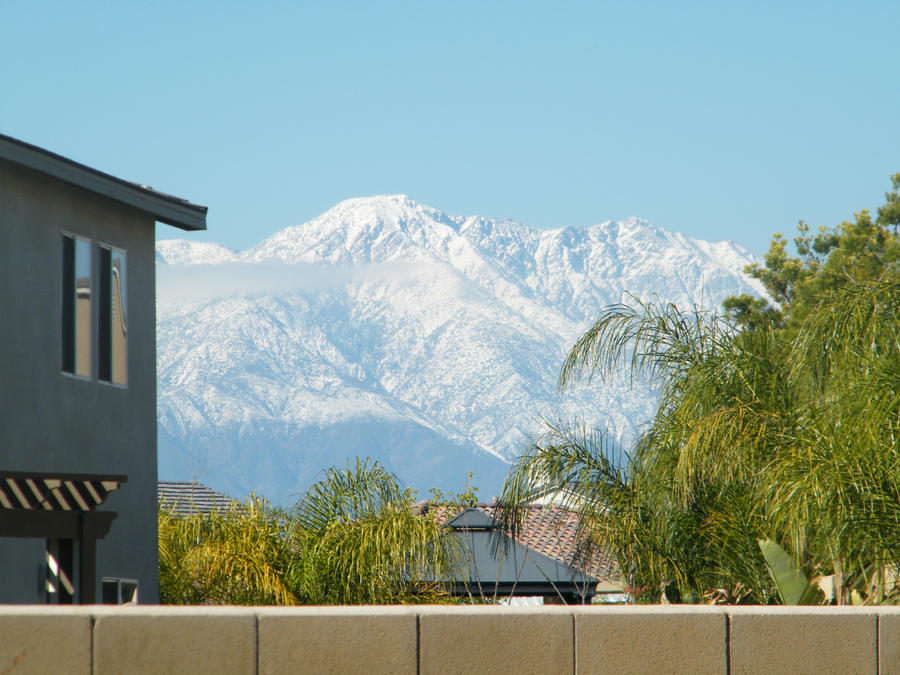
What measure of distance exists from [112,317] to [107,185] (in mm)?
1798

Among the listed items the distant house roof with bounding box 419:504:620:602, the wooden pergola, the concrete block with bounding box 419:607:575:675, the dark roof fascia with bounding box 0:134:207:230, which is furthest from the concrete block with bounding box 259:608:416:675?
the distant house roof with bounding box 419:504:620:602

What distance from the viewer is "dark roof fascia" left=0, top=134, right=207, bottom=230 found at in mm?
13438

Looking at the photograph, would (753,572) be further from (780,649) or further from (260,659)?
(260,659)

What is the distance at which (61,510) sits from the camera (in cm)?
1138

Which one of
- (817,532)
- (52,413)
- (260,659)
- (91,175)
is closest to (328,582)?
(52,413)

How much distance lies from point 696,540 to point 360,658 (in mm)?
7556

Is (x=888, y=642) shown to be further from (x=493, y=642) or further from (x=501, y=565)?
(x=501, y=565)

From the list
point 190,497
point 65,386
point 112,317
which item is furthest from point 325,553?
point 190,497

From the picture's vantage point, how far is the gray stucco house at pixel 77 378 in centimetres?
1173

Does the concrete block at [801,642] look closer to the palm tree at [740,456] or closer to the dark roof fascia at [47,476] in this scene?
the palm tree at [740,456]

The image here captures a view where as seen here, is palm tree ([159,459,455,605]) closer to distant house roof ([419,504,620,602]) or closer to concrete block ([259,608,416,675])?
distant house roof ([419,504,620,602])

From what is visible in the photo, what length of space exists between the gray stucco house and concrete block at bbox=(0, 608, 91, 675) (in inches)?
200

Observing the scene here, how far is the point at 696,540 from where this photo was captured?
12.9 m

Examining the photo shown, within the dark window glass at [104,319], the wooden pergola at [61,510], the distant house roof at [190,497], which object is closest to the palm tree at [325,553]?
the dark window glass at [104,319]
